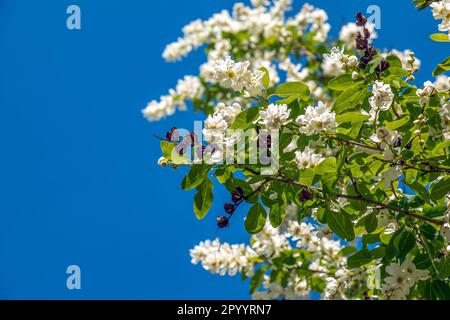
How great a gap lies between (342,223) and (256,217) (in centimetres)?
38

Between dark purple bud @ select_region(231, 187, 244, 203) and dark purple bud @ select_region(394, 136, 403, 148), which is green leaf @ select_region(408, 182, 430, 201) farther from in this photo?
dark purple bud @ select_region(231, 187, 244, 203)

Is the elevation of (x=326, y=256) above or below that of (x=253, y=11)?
below

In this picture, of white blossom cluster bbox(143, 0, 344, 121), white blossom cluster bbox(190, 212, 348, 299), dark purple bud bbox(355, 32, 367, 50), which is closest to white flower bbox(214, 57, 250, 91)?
dark purple bud bbox(355, 32, 367, 50)

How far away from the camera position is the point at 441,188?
8.67 ft

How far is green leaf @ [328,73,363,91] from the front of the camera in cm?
274

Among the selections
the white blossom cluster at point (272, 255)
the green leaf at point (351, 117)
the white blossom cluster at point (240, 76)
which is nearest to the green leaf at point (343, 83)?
the green leaf at point (351, 117)

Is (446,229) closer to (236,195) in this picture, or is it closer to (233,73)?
(236,195)

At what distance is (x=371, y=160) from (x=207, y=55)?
18.3 ft

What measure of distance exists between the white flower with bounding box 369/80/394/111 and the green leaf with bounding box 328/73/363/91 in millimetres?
164

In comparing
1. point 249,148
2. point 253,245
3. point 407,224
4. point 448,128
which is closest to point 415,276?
point 407,224

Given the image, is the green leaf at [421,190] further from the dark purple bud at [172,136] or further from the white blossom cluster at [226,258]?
the white blossom cluster at [226,258]
